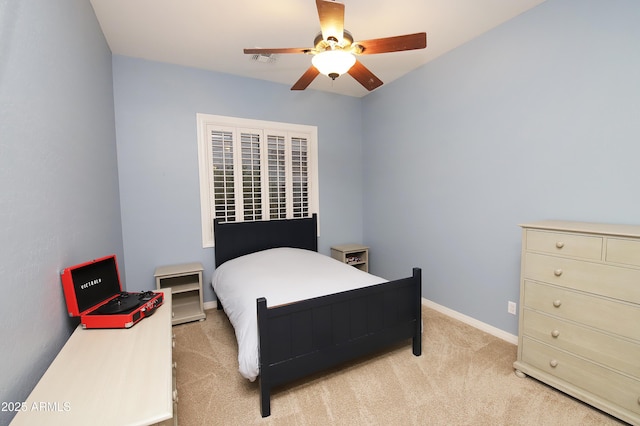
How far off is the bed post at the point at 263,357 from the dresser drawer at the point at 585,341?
5.97ft

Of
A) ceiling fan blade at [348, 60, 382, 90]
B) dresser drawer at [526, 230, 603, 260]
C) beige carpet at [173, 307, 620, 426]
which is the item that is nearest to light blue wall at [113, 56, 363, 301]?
beige carpet at [173, 307, 620, 426]

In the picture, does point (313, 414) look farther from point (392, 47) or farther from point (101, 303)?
point (392, 47)

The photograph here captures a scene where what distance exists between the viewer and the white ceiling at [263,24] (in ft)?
6.98

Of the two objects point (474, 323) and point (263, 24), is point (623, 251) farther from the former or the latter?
point (263, 24)

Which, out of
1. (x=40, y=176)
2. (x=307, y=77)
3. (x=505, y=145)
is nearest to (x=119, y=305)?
(x=40, y=176)

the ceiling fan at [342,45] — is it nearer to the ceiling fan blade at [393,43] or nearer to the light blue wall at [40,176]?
the ceiling fan blade at [393,43]

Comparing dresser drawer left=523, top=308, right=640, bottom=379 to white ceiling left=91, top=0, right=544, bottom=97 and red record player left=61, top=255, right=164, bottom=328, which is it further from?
red record player left=61, top=255, right=164, bottom=328

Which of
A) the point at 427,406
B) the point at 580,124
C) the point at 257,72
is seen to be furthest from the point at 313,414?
the point at 257,72

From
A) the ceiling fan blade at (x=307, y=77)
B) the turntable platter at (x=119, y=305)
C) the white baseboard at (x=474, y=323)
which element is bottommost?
the white baseboard at (x=474, y=323)

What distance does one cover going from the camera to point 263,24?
7.72ft

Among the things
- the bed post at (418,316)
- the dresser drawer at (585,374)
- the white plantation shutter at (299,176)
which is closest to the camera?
the dresser drawer at (585,374)

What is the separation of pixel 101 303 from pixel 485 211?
306 cm

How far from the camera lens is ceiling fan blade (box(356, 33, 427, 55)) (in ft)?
5.60

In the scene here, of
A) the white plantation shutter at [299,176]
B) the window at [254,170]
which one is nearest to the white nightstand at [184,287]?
the window at [254,170]
